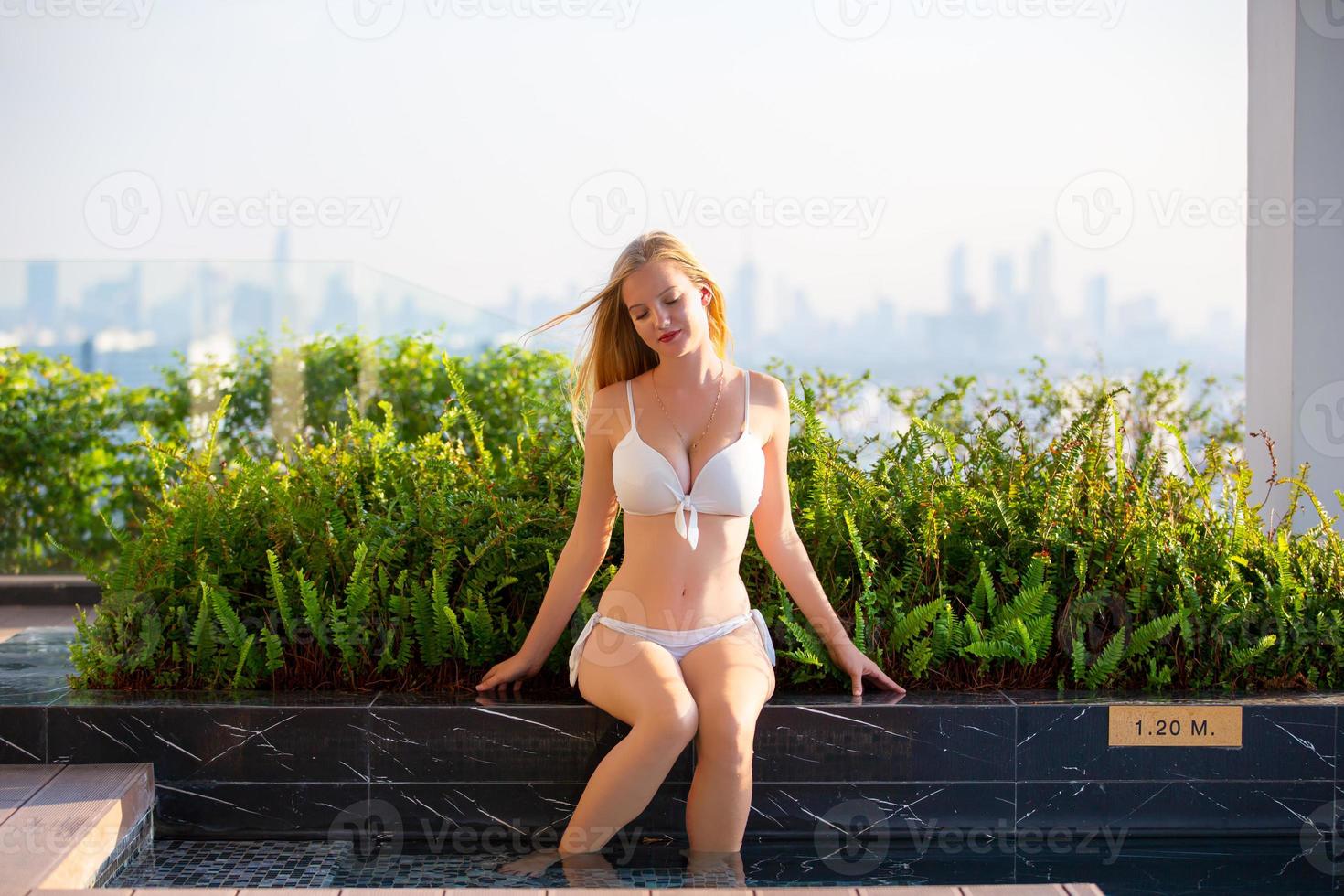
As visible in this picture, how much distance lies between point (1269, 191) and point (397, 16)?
17.1ft

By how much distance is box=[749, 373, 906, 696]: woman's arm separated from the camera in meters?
3.14

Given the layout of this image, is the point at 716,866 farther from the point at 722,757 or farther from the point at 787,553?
the point at 787,553

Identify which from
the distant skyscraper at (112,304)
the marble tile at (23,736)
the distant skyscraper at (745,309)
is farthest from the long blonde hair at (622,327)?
the distant skyscraper at (745,309)

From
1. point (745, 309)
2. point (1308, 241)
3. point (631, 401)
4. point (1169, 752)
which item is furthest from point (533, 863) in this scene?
point (745, 309)

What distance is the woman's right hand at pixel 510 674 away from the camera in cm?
317

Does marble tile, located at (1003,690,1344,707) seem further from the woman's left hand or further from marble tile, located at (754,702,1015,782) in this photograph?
the woman's left hand

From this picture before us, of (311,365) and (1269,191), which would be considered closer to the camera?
(1269,191)

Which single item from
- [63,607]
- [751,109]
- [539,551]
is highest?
[751,109]

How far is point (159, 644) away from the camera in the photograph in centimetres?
339

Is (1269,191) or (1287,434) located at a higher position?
(1269,191)

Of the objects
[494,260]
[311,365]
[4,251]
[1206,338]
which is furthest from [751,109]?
[4,251]

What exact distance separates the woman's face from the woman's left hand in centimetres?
93

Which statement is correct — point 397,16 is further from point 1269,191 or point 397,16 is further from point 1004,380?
point 1269,191

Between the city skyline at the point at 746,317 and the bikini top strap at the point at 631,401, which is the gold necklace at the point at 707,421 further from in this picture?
the city skyline at the point at 746,317
